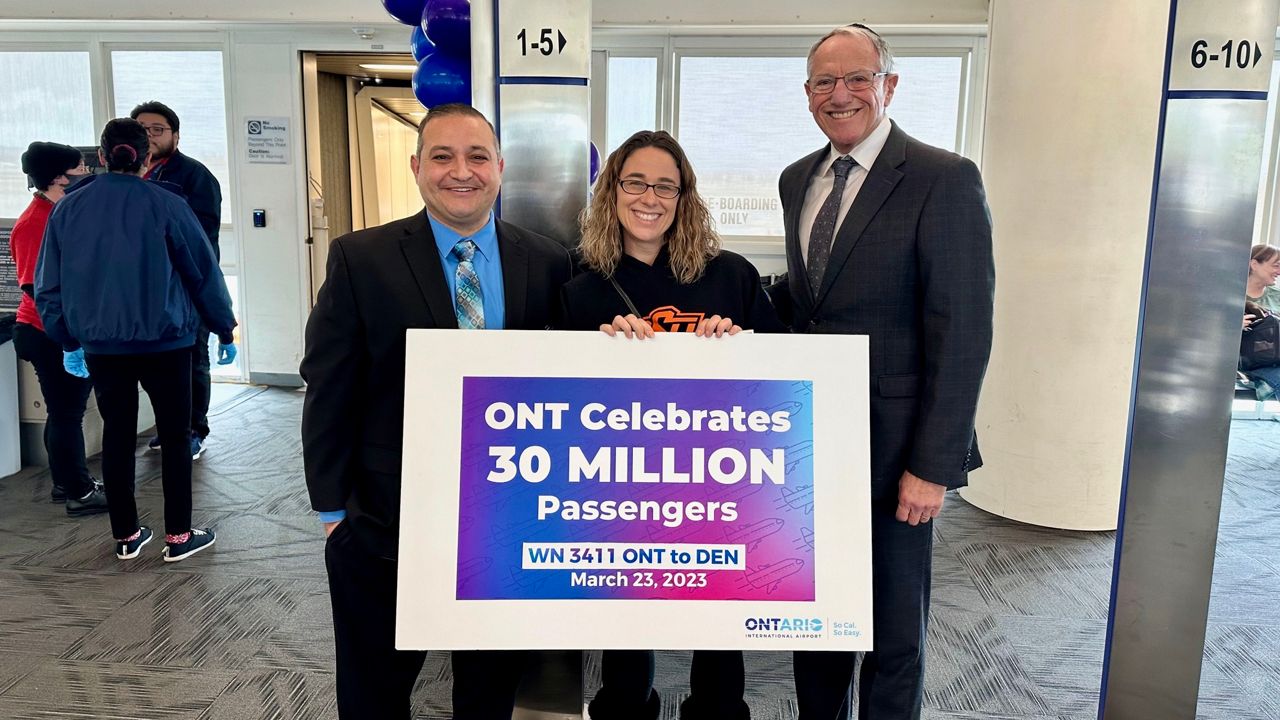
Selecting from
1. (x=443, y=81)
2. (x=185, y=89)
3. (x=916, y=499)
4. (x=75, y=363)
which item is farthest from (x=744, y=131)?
(x=916, y=499)

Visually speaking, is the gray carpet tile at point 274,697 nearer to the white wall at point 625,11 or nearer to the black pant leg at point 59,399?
the black pant leg at point 59,399

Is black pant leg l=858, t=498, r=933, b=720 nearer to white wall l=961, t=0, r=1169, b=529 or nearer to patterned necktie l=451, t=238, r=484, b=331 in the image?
patterned necktie l=451, t=238, r=484, b=331

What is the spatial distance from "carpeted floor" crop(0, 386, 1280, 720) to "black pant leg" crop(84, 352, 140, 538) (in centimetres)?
Answer: 27

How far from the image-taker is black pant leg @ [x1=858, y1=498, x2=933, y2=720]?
1900 millimetres

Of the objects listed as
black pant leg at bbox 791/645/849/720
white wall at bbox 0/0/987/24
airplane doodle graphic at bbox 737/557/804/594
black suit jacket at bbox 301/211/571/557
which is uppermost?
white wall at bbox 0/0/987/24

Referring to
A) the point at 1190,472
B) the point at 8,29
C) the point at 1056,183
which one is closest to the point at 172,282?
the point at 1190,472

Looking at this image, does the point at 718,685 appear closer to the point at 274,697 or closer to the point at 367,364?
the point at 367,364

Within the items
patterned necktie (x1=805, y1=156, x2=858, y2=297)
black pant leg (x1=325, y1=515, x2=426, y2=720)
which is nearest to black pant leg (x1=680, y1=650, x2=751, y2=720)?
black pant leg (x1=325, y1=515, x2=426, y2=720)

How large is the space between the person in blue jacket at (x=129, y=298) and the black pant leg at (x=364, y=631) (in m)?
1.88

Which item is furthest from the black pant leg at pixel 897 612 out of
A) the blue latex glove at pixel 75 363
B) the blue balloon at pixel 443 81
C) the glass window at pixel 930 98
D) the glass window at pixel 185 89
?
the glass window at pixel 185 89

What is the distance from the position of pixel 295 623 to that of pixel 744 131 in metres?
4.67

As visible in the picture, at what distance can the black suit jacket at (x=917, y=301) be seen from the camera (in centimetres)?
178

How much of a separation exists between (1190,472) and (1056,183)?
227cm

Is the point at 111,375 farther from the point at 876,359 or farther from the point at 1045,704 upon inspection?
the point at 1045,704
